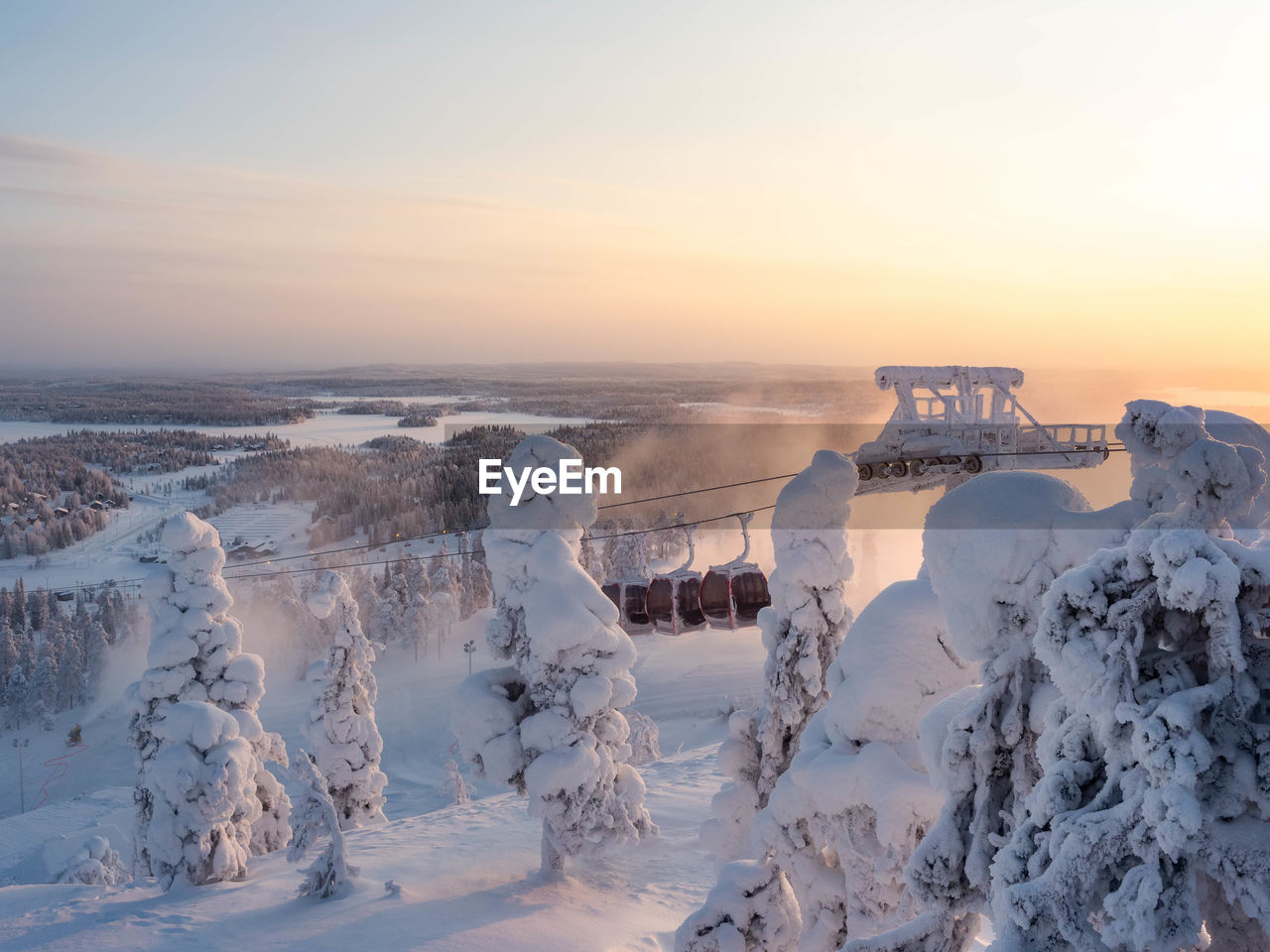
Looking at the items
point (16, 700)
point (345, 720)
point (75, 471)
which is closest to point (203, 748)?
point (345, 720)

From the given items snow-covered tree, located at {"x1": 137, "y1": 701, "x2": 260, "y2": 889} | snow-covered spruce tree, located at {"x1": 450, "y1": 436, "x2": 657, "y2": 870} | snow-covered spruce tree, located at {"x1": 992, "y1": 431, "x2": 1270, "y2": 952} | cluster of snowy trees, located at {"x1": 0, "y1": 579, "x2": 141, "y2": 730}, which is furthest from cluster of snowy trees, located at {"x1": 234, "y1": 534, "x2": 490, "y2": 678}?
snow-covered spruce tree, located at {"x1": 992, "y1": 431, "x2": 1270, "y2": 952}

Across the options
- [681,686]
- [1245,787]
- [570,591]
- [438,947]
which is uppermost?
[1245,787]

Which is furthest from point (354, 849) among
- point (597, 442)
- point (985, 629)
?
point (597, 442)

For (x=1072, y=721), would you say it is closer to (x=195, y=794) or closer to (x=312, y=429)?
(x=195, y=794)

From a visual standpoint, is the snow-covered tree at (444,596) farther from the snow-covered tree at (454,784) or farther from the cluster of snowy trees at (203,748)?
the cluster of snowy trees at (203,748)

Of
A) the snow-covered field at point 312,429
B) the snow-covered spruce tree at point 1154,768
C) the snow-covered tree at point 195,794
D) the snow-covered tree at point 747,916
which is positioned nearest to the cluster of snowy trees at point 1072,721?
the snow-covered spruce tree at point 1154,768

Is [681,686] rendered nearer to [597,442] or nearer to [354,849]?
[354,849]

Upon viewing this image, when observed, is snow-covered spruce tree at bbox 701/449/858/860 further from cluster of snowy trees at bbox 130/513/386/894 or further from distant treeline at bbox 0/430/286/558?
distant treeline at bbox 0/430/286/558

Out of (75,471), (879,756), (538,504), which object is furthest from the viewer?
(75,471)
